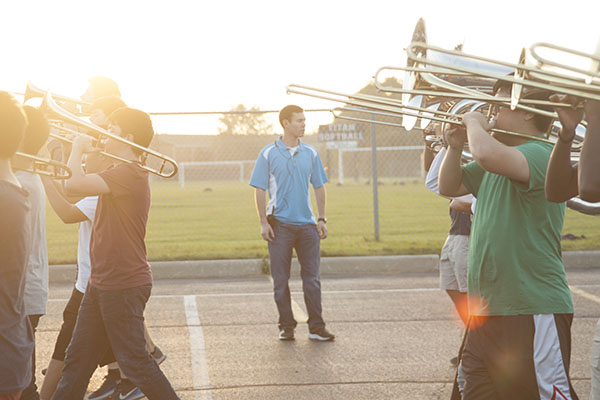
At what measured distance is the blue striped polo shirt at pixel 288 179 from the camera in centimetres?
679

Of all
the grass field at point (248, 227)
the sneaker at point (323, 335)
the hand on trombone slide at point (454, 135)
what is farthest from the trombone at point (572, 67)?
the grass field at point (248, 227)

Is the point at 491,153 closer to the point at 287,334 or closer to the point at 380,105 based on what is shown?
the point at 380,105

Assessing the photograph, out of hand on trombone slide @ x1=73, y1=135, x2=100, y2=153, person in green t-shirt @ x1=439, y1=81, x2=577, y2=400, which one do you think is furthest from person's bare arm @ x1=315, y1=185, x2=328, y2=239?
person in green t-shirt @ x1=439, y1=81, x2=577, y2=400

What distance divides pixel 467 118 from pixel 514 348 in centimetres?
93

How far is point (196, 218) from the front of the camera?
19.9 meters

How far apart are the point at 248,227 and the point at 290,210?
1097 centimetres

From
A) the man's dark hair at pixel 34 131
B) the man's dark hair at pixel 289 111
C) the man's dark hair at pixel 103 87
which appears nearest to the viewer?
the man's dark hair at pixel 34 131

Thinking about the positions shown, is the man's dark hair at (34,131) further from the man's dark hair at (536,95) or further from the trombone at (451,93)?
the man's dark hair at (536,95)

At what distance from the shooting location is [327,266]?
1024cm

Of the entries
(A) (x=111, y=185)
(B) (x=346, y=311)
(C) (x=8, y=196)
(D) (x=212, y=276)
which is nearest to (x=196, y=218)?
(D) (x=212, y=276)

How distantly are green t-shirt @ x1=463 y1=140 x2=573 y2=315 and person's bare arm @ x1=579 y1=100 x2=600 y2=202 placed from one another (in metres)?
0.54

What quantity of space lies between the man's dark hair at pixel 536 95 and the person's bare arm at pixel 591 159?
0.19 m

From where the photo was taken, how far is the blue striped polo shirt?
679 centimetres

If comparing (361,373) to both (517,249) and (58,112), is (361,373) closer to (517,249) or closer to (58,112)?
(517,249)
